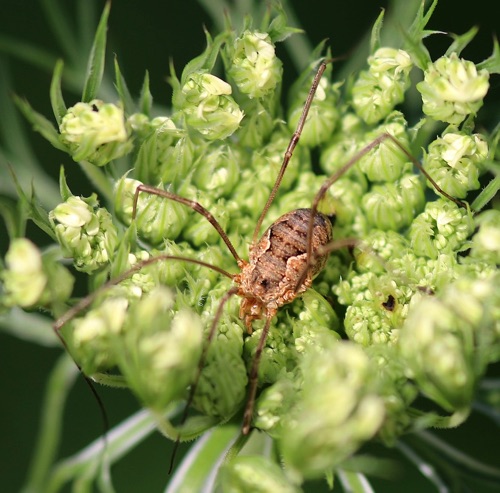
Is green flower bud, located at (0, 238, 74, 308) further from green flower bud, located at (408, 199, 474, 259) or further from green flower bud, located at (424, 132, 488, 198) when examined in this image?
green flower bud, located at (424, 132, 488, 198)

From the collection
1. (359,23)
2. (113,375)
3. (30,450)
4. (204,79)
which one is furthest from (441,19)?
(30,450)

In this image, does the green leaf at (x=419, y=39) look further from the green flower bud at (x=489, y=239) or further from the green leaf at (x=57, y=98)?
the green leaf at (x=57, y=98)

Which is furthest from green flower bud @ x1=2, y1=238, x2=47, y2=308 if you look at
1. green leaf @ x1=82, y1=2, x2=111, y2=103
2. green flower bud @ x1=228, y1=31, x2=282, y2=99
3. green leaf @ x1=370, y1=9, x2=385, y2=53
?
green leaf @ x1=370, y1=9, x2=385, y2=53

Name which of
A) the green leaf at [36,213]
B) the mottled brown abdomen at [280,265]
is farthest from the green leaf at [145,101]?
the mottled brown abdomen at [280,265]

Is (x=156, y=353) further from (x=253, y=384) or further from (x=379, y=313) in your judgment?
(x=379, y=313)

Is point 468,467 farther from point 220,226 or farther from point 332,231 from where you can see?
point 220,226

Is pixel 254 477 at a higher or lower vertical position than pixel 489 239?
lower

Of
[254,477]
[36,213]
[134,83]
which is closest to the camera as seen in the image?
[254,477]

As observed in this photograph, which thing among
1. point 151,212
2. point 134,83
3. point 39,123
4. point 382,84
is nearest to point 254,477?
point 151,212
